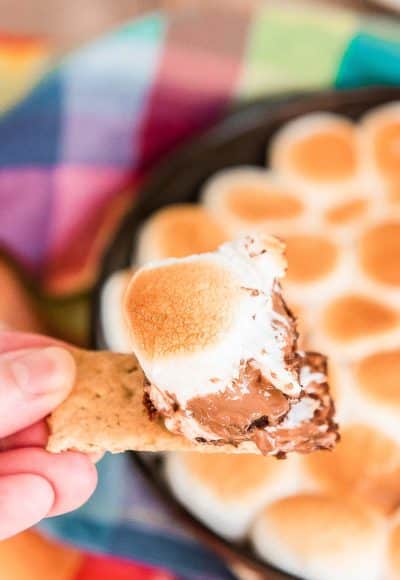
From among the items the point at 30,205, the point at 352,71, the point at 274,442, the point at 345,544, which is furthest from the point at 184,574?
the point at 352,71

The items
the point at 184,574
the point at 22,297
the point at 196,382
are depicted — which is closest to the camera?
the point at 196,382

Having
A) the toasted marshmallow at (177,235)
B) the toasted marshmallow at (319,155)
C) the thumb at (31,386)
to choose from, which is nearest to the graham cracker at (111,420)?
the thumb at (31,386)

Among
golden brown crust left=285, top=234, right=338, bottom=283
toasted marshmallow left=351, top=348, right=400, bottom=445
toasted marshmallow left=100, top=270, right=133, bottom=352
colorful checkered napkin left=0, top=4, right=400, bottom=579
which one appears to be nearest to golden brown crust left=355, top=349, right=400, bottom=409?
toasted marshmallow left=351, top=348, right=400, bottom=445

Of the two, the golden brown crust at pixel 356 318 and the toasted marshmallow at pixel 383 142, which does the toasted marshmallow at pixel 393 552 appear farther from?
the toasted marshmallow at pixel 383 142

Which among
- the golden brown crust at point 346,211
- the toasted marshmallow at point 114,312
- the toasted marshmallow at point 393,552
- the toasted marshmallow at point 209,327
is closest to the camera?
the toasted marshmallow at point 209,327

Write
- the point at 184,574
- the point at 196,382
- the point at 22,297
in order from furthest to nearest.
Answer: the point at 22,297 → the point at 184,574 → the point at 196,382

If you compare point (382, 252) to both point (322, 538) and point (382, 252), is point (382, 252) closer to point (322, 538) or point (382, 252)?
point (382, 252)

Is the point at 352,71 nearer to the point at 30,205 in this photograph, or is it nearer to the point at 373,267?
the point at 373,267
